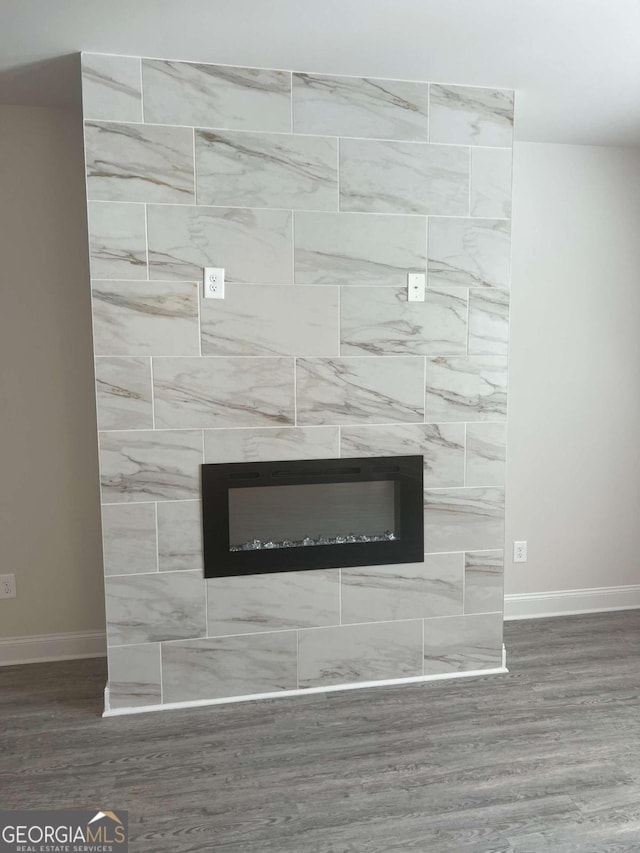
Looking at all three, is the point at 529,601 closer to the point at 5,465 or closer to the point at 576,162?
the point at 576,162

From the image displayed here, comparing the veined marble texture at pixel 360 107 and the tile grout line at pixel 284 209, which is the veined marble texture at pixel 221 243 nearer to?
the tile grout line at pixel 284 209

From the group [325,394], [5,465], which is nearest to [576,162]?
[325,394]

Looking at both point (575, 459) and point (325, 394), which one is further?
point (575, 459)

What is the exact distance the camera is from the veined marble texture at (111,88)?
2.51 meters

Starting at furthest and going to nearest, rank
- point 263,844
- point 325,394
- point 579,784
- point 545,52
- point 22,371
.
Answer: point 22,371 < point 325,394 < point 545,52 < point 579,784 < point 263,844

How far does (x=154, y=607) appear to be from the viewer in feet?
8.96

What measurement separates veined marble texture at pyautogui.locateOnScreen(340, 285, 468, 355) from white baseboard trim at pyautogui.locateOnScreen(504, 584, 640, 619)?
1.62 m

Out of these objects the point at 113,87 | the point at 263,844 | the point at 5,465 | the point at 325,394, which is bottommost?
the point at 263,844

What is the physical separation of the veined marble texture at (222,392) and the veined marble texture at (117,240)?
0.38 meters

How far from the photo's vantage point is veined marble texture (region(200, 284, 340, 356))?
8.82 ft

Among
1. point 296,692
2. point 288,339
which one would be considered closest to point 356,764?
point 296,692

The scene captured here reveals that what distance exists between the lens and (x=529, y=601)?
372 cm

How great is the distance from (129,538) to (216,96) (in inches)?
70.5

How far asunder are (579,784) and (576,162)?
2987mm
